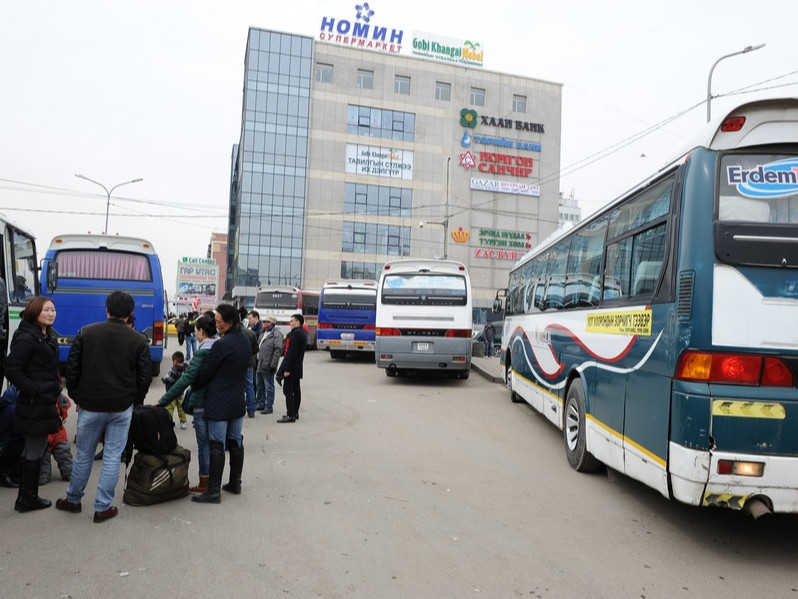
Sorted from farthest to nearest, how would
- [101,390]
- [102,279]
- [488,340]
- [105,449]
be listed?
1. [488,340]
2. [102,279]
3. [105,449]
4. [101,390]

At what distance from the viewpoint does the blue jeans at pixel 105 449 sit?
4711 millimetres

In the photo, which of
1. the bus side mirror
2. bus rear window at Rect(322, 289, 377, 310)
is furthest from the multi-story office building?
the bus side mirror

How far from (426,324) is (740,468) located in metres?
9.85

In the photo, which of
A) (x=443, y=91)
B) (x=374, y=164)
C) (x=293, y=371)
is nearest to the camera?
(x=293, y=371)

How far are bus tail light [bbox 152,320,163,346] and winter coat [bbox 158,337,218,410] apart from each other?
779cm

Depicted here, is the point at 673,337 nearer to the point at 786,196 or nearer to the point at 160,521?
the point at 786,196

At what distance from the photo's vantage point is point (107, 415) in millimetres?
4746

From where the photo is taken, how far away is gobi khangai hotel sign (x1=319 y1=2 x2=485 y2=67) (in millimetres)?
53500

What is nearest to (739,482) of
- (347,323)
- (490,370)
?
(490,370)

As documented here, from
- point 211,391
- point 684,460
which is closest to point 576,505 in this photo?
point 684,460

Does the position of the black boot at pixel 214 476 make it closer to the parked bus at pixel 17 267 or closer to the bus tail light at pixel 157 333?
the parked bus at pixel 17 267

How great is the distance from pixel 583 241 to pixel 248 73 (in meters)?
50.3

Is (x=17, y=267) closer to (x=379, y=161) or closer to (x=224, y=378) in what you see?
(x=224, y=378)

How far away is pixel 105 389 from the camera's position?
184 inches
